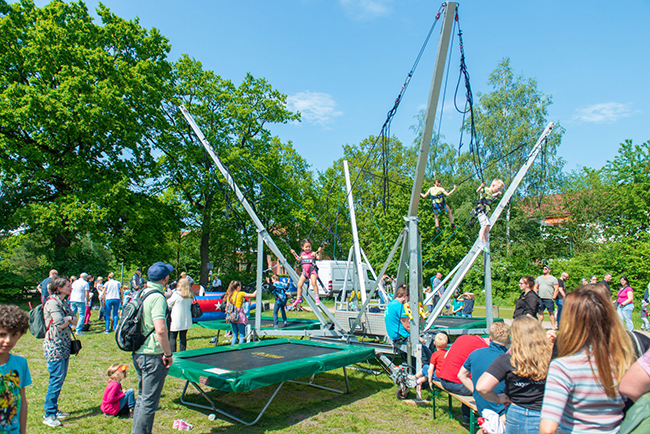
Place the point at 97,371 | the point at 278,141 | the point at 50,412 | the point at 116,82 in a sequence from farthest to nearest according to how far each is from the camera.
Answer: the point at 278,141
the point at 116,82
the point at 97,371
the point at 50,412

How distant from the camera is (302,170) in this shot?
33031 mm

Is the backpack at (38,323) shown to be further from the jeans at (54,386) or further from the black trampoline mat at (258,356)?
the black trampoline mat at (258,356)

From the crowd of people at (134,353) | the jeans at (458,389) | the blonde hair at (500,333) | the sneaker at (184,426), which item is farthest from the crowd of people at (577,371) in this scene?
the sneaker at (184,426)

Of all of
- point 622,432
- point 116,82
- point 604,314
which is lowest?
point 622,432

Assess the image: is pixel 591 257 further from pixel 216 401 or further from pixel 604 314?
pixel 604 314

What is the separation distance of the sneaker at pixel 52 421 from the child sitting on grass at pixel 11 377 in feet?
9.00

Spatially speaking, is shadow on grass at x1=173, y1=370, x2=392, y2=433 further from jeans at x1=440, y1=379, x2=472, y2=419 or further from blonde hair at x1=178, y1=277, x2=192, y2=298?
blonde hair at x1=178, y1=277, x2=192, y2=298

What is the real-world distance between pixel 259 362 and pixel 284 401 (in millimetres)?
824

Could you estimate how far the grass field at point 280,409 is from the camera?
4.97 meters

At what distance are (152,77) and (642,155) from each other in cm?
2634

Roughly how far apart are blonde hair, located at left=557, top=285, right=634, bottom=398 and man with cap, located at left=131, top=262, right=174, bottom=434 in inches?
128

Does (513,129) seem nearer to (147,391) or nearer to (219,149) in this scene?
(219,149)

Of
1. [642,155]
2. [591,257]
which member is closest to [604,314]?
[591,257]

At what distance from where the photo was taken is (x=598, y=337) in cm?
193
